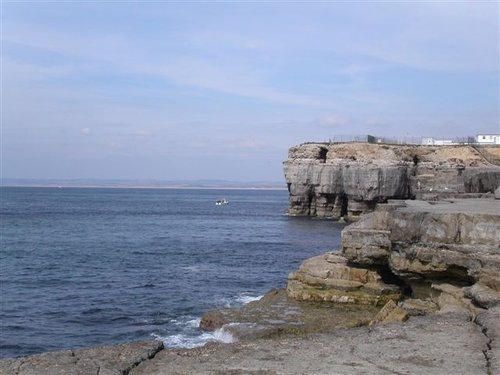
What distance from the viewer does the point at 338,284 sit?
72.3 ft

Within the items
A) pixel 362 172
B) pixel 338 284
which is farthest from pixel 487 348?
pixel 362 172

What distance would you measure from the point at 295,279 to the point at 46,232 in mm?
47927

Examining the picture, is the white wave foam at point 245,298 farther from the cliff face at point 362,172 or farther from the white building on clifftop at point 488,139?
the white building on clifftop at point 488,139

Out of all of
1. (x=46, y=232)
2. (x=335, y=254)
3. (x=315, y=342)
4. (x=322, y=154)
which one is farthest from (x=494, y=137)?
(x=315, y=342)

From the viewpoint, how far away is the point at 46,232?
65.8 m

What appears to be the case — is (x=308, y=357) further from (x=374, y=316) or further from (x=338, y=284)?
(x=338, y=284)

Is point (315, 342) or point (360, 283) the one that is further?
point (360, 283)

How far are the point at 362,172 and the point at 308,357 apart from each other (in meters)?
67.1

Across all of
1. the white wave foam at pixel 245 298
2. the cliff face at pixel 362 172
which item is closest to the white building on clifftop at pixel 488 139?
the cliff face at pixel 362 172

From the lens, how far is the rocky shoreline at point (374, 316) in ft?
27.3

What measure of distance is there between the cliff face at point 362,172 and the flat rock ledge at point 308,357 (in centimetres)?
5309

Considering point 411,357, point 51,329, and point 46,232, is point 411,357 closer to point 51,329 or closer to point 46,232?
point 51,329

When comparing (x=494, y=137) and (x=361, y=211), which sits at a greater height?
(x=494, y=137)

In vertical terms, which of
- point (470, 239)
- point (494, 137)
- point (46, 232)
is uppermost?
point (494, 137)
